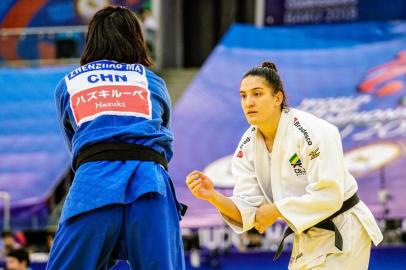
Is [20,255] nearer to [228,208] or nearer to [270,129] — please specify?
[228,208]

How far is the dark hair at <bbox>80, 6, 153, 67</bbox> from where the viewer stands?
13.0ft

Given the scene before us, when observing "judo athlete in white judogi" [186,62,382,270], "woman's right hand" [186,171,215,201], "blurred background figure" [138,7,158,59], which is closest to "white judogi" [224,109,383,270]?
"judo athlete in white judogi" [186,62,382,270]

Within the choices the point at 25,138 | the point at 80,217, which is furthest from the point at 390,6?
the point at 80,217

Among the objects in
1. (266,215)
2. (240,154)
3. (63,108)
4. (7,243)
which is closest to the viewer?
(63,108)

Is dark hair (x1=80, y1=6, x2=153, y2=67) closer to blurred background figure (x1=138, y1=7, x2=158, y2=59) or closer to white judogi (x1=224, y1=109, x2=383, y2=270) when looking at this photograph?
white judogi (x1=224, y1=109, x2=383, y2=270)

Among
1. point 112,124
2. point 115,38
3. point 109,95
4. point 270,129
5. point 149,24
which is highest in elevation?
point 115,38

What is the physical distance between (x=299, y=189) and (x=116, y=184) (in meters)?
1.27

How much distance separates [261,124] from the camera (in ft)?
14.9

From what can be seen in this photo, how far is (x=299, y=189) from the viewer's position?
453cm

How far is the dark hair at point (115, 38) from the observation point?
13.0 feet

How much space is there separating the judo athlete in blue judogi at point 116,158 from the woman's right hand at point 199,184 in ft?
0.92

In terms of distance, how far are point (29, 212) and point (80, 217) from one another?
9.21 metres

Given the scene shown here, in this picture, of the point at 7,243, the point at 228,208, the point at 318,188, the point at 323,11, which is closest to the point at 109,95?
the point at 228,208

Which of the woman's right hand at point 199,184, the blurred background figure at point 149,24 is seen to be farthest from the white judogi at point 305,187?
the blurred background figure at point 149,24
